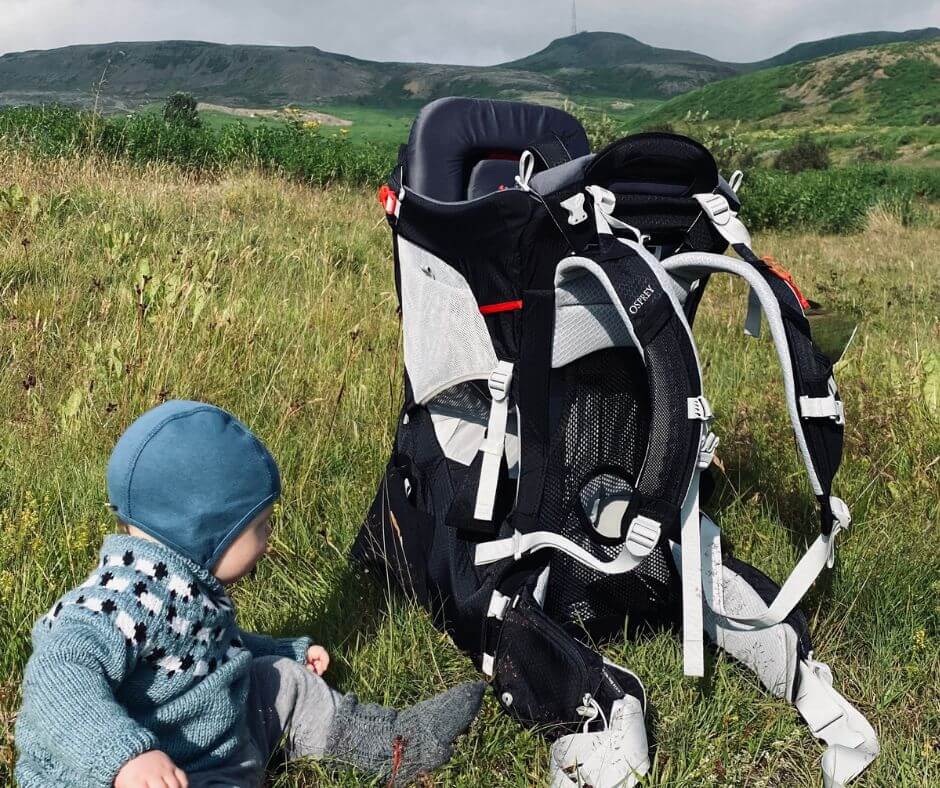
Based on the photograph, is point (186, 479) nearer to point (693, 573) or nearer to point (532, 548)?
point (532, 548)

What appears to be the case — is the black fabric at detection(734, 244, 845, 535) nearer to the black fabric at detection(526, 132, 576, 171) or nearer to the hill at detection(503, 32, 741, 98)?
the black fabric at detection(526, 132, 576, 171)

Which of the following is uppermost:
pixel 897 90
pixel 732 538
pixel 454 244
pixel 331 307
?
pixel 897 90

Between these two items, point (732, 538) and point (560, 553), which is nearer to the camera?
point (560, 553)

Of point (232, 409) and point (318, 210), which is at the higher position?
point (318, 210)

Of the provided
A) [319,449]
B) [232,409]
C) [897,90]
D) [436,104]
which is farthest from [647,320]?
[897,90]

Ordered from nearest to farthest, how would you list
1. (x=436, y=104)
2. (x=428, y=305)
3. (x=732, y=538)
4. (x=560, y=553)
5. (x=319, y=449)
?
(x=560, y=553), (x=428, y=305), (x=436, y=104), (x=732, y=538), (x=319, y=449)

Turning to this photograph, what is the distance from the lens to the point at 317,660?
2176 mm

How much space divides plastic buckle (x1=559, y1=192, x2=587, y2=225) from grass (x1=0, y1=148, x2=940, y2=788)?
116cm

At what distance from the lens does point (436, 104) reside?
9.25 feet

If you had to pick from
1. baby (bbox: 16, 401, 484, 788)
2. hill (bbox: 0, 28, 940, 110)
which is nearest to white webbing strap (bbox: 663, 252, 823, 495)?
baby (bbox: 16, 401, 484, 788)

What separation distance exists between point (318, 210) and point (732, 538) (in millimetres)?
6206

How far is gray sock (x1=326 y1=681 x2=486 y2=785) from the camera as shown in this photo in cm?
202

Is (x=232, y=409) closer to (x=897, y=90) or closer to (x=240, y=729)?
(x=240, y=729)

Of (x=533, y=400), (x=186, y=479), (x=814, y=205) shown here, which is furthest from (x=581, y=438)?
(x=814, y=205)
